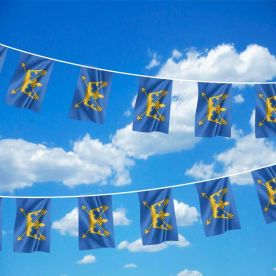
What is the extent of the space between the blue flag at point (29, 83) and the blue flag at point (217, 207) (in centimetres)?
275

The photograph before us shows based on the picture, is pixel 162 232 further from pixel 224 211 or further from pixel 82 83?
pixel 82 83

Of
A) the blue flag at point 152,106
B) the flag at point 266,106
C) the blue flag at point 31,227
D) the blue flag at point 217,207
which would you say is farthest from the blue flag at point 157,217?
the flag at point 266,106

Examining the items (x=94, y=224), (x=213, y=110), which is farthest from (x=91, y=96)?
(x=94, y=224)

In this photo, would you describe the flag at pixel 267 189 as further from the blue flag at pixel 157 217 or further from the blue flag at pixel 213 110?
the blue flag at pixel 157 217

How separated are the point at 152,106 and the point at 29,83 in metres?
1.82

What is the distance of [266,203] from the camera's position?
7324mm

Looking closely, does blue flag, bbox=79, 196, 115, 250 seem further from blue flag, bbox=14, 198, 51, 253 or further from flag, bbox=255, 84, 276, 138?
flag, bbox=255, 84, 276, 138

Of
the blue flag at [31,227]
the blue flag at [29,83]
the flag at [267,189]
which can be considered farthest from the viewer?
the flag at [267,189]

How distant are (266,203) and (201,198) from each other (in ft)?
3.20

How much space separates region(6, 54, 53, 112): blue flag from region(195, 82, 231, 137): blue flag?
2.31m

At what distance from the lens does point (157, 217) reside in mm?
7395

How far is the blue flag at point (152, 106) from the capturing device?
23.8 ft

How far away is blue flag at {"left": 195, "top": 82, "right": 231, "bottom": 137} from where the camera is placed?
7270 millimetres

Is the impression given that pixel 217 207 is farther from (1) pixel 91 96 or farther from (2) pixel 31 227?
(2) pixel 31 227
